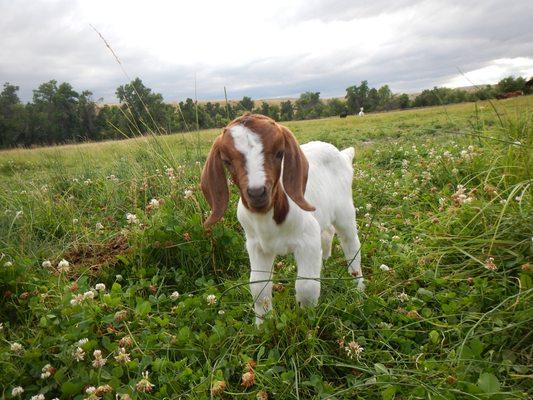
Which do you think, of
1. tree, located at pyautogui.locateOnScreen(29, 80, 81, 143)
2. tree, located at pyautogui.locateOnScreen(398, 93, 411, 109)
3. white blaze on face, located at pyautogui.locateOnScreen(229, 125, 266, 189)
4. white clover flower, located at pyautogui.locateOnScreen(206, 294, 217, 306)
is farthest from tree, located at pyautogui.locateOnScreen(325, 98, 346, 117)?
white blaze on face, located at pyautogui.locateOnScreen(229, 125, 266, 189)

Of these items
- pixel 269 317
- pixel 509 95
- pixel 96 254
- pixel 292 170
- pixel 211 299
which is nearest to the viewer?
pixel 292 170

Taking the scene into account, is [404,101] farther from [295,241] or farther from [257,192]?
[257,192]

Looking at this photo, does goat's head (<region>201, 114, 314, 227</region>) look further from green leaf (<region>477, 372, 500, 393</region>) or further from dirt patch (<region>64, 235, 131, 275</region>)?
dirt patch (<region>64, 235, 131, 275</region>)

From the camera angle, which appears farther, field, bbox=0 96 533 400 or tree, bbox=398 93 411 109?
tree, bbox=398 93 411 109

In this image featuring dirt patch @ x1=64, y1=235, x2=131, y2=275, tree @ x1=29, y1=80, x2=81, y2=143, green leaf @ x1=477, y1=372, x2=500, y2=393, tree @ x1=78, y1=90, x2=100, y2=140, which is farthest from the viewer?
tree @ x1=29, y1=80, x2=81, y2=143

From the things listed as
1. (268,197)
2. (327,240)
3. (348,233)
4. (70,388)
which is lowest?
(70,388)

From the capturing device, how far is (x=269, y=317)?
287 centimetres

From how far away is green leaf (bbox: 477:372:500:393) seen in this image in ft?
6.60

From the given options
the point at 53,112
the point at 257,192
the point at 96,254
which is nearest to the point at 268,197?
the point at 257,192

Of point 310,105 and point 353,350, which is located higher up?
point 310,105

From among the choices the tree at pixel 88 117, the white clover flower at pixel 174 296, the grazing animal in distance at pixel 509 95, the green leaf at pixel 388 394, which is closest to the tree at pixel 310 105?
the tree at pixel 88 117

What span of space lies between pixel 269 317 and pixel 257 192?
0.96 meters

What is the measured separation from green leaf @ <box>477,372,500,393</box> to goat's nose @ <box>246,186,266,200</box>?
57.4 inches

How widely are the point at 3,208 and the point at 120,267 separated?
2.51 meters
